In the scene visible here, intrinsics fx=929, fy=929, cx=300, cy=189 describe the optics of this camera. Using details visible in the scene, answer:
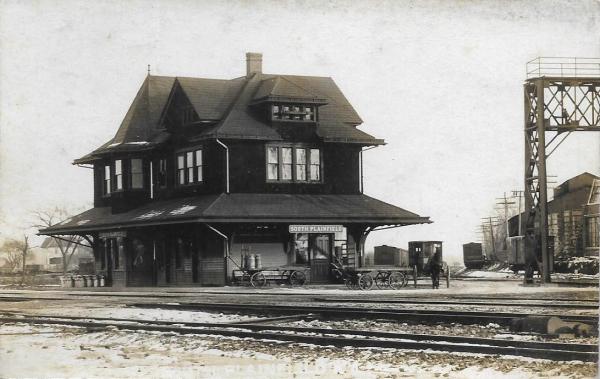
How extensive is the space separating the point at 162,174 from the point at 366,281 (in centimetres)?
1174

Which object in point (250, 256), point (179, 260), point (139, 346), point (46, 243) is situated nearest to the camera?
point (139, 346)

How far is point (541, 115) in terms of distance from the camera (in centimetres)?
2975

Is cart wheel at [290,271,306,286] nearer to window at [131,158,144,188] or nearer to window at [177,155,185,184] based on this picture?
window at [177,155,185,184]

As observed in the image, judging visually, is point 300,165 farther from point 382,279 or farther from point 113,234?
point 113,234

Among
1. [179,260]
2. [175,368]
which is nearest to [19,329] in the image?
[175,368]

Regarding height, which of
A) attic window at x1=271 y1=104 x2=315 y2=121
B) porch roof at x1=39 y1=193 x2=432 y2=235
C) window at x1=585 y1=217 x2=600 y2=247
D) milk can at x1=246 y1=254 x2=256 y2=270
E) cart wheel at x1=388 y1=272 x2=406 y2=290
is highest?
attic window at x1=271 y1=104 x2=315 y2=121

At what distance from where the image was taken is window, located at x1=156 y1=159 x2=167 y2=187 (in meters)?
39.3

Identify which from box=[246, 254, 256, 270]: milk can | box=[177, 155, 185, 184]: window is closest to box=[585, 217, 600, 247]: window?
box=[246, 254, 256, 270]: milk can

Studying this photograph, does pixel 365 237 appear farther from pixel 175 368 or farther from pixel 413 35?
pixel 175 368

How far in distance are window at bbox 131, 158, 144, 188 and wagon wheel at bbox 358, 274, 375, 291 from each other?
12541 mm

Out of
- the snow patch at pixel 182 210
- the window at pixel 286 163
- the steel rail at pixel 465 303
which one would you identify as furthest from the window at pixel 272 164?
the steel rail at pixel 465 303

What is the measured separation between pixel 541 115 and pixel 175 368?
19.7 m

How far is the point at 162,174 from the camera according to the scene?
39.5 metres

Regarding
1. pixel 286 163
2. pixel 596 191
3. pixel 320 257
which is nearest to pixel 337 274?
pixel 320 257
